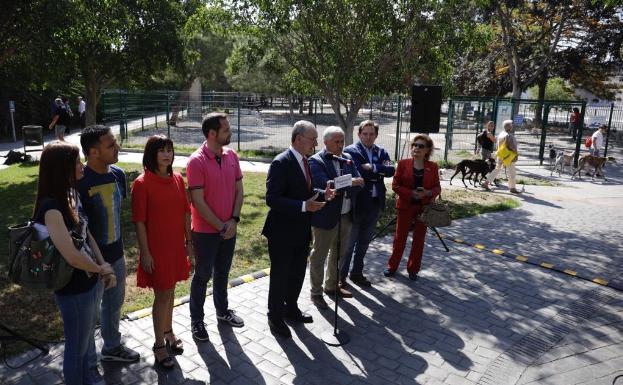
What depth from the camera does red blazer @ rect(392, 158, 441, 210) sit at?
5930 millimetres

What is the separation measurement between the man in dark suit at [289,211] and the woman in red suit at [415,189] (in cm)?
171

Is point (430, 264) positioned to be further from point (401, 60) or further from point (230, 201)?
point (401, 60)

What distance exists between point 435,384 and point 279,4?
25.4 feet

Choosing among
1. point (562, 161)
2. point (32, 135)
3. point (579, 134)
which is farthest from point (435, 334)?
point (32, 135)

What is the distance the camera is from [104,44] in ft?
38.8

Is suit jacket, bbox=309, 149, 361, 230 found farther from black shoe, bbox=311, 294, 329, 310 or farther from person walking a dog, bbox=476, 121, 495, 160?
person walking a dog, bbox=476, 121, 495, 160

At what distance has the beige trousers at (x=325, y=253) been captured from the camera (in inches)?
195

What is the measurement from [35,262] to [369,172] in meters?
3.63

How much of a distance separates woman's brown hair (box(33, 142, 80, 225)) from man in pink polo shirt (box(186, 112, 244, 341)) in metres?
1.17

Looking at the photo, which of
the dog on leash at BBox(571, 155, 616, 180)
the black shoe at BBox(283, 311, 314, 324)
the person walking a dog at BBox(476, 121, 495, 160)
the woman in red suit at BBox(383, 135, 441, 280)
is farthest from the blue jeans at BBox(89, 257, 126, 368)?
the dog on leash at BBox(571, 155, 616, 180)

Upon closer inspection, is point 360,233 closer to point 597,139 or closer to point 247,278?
point 247,278

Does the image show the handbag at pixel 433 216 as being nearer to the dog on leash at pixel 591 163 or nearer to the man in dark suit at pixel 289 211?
the man in dark suit at pixel 289 211

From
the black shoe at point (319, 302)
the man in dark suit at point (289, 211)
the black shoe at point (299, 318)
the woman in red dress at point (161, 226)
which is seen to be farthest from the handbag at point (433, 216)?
the woman in red dress at point (161, 226)

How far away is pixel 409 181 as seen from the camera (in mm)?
5938
